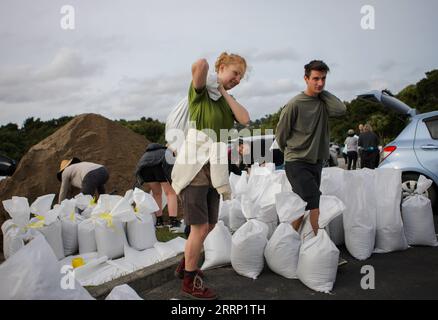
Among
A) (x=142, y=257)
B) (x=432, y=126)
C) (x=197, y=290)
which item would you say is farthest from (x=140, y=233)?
(x=432, y=126)

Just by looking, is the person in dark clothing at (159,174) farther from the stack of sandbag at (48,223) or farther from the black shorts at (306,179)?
the black shorts at (306,179)

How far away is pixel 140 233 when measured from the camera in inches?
152

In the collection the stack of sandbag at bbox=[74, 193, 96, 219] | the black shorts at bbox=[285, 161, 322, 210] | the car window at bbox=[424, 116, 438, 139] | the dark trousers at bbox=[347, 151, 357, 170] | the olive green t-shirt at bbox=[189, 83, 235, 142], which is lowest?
the dark trousers at bbox=[347, 151, 357, 170]

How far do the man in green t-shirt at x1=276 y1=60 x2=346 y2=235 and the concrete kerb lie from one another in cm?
110

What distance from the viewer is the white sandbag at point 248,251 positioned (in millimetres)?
3156

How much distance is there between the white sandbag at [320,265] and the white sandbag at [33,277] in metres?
1.62

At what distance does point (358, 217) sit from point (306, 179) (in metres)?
0.69

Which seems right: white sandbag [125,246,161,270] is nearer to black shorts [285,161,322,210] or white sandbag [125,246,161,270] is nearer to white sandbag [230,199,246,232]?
white sandbag [230,199,246,232]

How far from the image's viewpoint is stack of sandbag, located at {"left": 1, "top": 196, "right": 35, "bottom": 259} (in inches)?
128

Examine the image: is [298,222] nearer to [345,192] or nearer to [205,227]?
[345,192]

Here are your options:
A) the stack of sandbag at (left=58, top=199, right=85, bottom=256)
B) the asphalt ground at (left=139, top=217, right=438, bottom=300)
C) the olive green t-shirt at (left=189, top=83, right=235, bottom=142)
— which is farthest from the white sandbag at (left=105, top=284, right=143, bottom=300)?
the stack of sandbag at (left=58, top=199, right=85, bottom=256)

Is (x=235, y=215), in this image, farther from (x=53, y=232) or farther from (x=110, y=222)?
(x=53, y=232)

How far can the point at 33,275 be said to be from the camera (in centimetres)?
180
